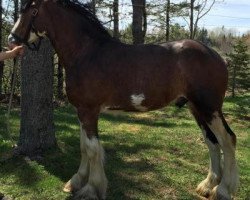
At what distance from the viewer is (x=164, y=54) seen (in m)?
4.77

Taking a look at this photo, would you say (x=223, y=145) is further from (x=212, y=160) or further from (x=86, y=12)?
(x=86, y=12)

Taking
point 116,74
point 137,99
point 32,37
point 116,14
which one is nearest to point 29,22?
point 32,37

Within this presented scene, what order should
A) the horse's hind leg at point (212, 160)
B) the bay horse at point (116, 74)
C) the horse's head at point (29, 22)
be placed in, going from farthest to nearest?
the horse's hind leg at point (212, 160) < the horse's head at point (29, 22) < the bay horse at point (116, 74)

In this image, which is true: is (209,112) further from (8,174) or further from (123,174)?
(8,174)

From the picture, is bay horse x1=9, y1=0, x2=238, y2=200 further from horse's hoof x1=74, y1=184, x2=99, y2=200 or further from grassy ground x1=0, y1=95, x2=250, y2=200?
grassy ground x1=0, y1=95, x2=250, y2=200

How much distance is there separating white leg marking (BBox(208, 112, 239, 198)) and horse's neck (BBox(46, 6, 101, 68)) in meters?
1.72

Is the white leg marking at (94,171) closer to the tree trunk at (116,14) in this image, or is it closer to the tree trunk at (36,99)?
the tree trunk at (36,99)

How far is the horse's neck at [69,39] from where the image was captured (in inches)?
193

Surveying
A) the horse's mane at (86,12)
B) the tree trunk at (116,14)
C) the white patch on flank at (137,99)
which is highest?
the tree trunk at (116,14)

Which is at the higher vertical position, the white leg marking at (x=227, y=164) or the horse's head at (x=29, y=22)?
the horse's head at (x=29, y=22)

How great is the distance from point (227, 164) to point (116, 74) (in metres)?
1.66

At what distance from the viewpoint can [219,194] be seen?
15.9 ft

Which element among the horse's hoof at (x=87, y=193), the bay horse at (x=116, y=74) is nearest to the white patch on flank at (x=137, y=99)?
the bay horse at (x=116, y=74)

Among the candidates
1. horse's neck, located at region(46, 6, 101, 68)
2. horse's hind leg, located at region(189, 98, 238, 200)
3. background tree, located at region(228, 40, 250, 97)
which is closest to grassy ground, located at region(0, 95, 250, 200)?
horse's hind leg, located at region(189, 98, 238, 200)
